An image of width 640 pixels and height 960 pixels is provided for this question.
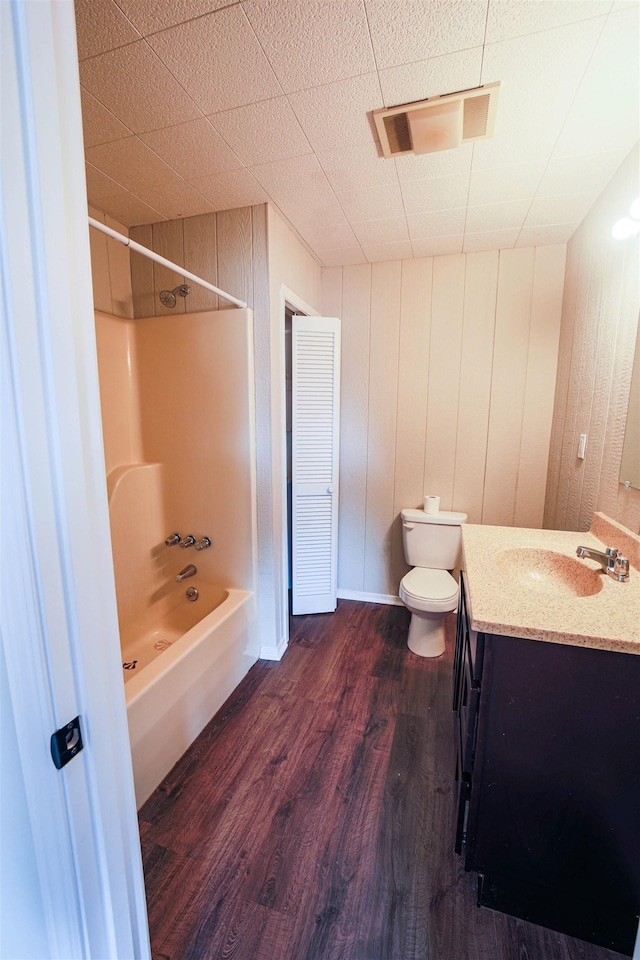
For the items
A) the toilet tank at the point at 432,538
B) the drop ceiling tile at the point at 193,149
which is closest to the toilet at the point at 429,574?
the toilet tank at the point at 432,538

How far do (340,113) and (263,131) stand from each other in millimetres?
290

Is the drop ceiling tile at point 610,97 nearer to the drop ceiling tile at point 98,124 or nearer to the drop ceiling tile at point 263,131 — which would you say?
the drop ceiling tile at point 263,131

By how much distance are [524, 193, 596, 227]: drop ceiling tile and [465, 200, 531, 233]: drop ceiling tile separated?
4 centimetres

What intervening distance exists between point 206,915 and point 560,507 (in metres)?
2.22

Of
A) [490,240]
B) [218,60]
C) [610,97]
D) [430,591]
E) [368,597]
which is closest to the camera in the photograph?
[218,60]

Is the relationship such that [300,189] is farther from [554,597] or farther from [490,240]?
[554,597]

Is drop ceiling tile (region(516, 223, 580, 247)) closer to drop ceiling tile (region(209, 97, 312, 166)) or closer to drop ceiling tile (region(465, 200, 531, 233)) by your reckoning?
drop ceiling tile (region(465, 200, 531, 233))

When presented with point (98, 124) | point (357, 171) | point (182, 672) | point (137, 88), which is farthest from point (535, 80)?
point (182, 672)

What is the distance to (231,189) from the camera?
175 cm

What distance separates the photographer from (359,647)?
7.64 feet

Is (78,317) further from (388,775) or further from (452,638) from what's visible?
(452,638)

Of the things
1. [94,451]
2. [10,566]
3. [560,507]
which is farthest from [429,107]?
[560,507]

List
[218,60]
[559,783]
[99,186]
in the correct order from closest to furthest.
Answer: [559,783] → [218,60] → [99,186]

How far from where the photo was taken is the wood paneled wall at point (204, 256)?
6.30 ft
